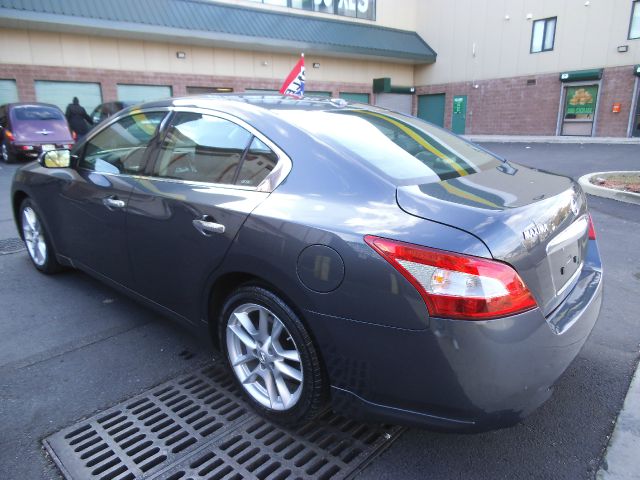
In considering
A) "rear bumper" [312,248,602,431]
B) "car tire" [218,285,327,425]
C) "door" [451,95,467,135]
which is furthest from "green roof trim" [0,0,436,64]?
"rear bumper" [312,248,602,431]

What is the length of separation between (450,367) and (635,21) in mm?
23765

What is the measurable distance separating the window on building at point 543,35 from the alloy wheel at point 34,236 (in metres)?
24.2

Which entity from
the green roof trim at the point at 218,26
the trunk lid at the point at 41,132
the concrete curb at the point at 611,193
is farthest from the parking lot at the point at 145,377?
the green roof trim at the point at 218,26

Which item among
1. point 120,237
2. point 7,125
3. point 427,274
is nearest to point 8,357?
point 120,237

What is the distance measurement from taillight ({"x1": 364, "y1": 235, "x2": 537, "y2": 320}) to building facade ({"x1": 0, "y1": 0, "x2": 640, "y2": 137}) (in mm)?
17656

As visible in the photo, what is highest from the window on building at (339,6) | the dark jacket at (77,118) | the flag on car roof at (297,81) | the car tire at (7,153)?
the window on building at (339,6)

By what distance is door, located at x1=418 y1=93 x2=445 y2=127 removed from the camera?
27.8m

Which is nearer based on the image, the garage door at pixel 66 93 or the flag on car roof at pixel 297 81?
the flag on car roof at pixel 297 81

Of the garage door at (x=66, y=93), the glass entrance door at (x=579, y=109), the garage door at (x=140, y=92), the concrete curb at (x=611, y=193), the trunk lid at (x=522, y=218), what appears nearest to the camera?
the trunk lid at (x=522, y=218)

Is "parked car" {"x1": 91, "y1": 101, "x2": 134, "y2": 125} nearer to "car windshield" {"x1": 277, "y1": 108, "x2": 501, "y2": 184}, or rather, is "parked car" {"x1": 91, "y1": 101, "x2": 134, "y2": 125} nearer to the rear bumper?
"car windshield" {"x1": 277, "y1": 108, "x2": 501, "y2": 184}

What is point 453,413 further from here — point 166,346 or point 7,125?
point 7,125

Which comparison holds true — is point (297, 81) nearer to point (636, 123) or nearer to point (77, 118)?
point (77, 118)

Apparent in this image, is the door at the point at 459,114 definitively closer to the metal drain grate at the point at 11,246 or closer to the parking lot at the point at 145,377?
the parking lot at the point at 145,377

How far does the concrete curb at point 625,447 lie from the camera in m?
2.08
